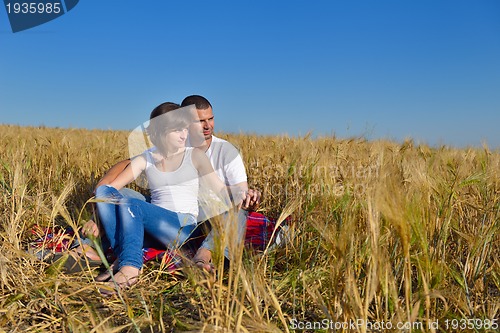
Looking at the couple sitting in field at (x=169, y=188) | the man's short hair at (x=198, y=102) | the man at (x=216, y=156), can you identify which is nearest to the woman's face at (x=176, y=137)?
the couple sitting in field at (x=169, y=188)

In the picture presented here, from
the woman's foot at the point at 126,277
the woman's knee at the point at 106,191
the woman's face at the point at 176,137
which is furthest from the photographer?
the woman's face at the point at 176,137

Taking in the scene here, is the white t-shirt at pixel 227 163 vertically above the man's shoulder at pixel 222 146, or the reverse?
the man's shoulder at pixel 222 146

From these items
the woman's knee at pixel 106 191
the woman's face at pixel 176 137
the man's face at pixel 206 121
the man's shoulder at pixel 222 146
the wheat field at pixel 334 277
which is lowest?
the wheat field at pixel 334 277

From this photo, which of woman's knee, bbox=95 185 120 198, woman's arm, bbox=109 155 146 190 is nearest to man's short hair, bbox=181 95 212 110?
woman's arm, bbox=109 155 146 190

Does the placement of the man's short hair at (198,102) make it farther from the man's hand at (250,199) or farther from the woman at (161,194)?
the man's hand at (250,199)

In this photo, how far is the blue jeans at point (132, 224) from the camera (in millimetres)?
1919

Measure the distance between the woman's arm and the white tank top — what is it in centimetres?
4

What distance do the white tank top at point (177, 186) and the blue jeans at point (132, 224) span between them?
12 cm

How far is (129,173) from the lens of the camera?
2449 millimetres

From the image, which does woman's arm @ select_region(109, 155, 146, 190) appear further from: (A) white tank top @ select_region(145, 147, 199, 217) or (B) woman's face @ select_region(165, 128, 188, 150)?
(B) woman's face @ select_region(165, 128, 188, 150)

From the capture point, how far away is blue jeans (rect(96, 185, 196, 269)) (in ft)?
6.30

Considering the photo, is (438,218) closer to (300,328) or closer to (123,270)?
(300,328)

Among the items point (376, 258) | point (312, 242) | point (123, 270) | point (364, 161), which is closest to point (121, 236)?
point (123, 270)

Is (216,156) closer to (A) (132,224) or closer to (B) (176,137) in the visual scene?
(B) (176,137)
